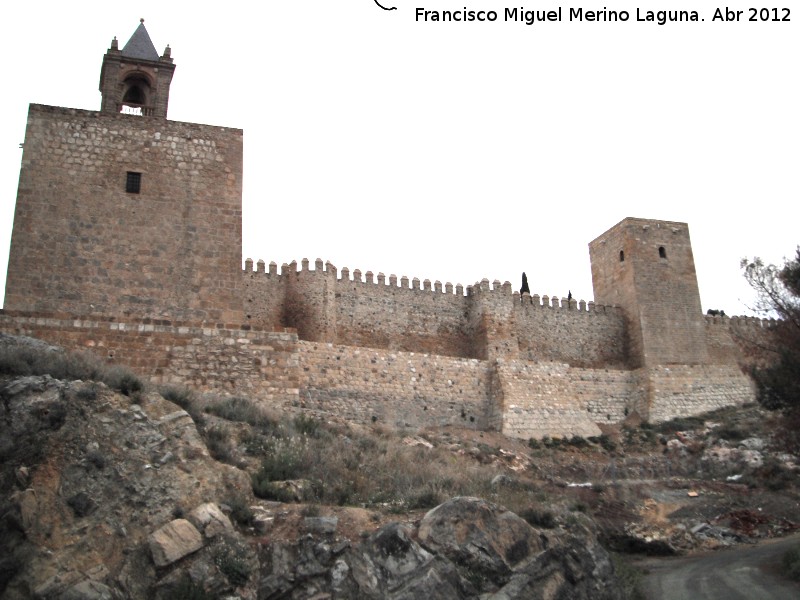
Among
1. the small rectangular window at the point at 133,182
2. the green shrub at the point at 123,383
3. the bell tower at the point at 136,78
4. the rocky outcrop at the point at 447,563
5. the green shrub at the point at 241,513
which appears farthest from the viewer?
the bell tower at the point at 136,78

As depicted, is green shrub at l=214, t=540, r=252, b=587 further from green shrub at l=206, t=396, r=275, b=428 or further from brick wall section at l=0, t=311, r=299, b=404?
brick wall section at l=0, t=311, r=299, b=404

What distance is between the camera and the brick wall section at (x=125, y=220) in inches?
511

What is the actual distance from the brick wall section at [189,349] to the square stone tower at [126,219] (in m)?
0.57

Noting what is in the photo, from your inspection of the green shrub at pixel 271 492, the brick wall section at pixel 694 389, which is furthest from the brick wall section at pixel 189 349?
the brick wall section at pixel 694 389

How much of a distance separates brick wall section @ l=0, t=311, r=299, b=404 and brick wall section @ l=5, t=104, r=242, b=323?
637mm

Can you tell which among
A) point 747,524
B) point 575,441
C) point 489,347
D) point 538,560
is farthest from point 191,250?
point 489,347

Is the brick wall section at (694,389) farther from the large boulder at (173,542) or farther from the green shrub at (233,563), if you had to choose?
the large boulder at (173,542)

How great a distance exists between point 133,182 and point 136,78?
675 centimetres

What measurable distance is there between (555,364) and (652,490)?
8.98 meters

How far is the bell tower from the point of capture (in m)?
19.0

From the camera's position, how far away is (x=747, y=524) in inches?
583

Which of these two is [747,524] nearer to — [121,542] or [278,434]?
[278,434]

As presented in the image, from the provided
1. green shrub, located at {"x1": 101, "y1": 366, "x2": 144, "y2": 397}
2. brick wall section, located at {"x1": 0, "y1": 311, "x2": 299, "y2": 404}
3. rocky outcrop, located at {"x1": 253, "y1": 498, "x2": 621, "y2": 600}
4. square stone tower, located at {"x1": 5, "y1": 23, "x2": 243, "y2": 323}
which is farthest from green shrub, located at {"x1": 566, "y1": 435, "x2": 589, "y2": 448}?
green shrub, located at {"x1": 101, "y1": 366, "x2": 144, "y2": 397}

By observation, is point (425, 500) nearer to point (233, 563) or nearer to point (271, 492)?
point (271, 492)
